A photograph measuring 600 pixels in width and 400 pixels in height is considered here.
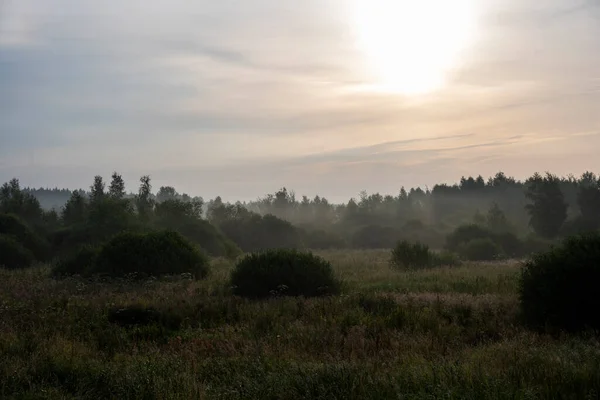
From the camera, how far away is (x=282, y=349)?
31.4ft

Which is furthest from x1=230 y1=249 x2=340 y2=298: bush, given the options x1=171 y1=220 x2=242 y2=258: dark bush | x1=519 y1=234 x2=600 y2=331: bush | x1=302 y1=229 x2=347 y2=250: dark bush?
x1=302 y1=229 x2=347 y2=250: dark bush

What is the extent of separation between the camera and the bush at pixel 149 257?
2275cm

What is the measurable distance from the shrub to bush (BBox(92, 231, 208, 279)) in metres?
12.4

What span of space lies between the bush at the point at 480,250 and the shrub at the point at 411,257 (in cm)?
1025

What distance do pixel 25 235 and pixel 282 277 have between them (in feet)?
83.9

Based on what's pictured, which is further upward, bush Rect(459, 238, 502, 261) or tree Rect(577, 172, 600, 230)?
tree Rect(577, 172, 600, 230)

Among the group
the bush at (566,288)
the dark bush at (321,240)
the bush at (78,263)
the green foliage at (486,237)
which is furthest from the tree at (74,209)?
the bush at (566,288)

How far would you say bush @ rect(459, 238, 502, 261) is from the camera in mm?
39656

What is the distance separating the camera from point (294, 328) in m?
11.4

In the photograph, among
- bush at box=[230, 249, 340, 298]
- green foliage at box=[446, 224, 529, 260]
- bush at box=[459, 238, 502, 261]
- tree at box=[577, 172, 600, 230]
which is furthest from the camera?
tree at box=[577, 172, 600, 230]

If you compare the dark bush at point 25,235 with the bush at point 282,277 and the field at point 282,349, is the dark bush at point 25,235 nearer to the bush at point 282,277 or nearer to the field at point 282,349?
the field at point 282,349

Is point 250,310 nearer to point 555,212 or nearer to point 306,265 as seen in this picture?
point 306,265

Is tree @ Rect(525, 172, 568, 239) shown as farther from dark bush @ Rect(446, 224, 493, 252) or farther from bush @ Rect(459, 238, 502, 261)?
bush @ Rect(459, 238, 502, 261)

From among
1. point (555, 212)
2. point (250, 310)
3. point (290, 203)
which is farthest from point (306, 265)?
point (290, 203)
